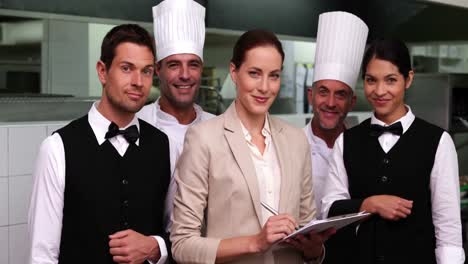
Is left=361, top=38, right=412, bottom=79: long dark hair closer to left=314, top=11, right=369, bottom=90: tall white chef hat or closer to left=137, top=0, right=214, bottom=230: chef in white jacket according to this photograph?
left=314, top=11, right=369, bottom=90: tall white chef hat

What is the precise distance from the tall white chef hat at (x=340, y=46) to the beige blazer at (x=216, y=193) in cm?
76

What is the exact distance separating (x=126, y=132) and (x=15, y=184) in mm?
707

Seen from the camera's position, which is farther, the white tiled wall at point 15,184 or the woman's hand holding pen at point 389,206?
the white tiled wall at point 15,184

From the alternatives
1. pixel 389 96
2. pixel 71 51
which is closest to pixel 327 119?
pixel 389 96

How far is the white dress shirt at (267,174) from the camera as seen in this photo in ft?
4.90

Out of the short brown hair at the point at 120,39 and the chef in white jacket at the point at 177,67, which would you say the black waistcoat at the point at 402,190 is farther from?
the short brown hair at the point at 120,39

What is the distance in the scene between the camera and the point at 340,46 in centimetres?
226

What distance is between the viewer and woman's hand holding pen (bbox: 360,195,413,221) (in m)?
1.66

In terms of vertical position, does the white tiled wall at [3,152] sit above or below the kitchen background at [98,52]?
below

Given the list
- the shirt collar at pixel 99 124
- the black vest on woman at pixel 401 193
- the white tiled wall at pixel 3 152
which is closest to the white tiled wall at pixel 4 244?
the white tiled wall at pixel 3 152

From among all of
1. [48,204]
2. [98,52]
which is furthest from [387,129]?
[98,52]

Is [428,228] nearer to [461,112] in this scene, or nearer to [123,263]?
[123,263]

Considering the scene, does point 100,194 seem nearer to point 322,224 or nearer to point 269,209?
point 269,209

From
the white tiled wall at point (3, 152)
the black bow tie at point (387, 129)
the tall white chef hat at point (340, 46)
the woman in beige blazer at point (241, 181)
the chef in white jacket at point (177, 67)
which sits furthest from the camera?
the tall white chef hat at point (340, 46)
